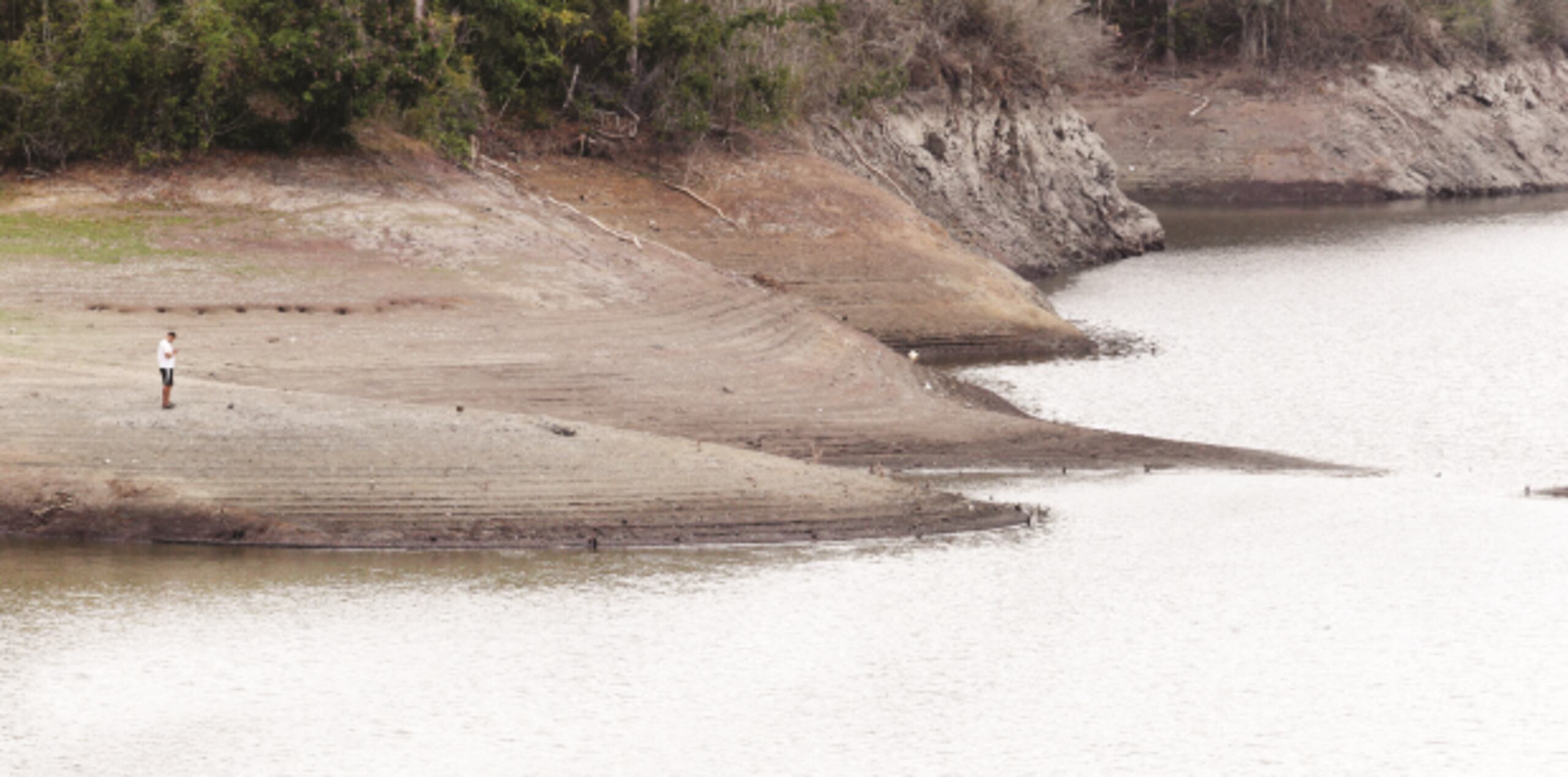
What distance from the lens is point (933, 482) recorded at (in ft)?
94.5

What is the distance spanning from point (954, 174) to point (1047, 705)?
4219 cm

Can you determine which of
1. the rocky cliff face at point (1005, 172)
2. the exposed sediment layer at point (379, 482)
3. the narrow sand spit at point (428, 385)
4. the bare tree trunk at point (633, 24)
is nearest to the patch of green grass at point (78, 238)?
the narrow sand spit at point (428, 385)

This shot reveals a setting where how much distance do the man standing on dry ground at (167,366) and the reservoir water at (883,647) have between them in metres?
2.86

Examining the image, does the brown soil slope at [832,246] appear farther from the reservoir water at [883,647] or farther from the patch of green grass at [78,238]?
the reservoir water at [883,647]

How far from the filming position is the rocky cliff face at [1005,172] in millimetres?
58375

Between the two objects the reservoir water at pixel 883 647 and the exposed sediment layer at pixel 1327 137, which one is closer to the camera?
the reservoir water at pixel 883 647

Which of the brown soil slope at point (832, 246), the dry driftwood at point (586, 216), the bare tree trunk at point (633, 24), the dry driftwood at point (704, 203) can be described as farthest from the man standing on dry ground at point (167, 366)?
the bare tree trunk at point (633, 24)

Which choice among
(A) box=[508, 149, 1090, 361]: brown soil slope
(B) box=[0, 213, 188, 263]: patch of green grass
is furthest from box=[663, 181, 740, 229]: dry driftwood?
(B) box=[0, 213, 188, 263]: patch of green grass

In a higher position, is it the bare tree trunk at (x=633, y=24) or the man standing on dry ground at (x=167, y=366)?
the bare tree trunk at (x=633, y=24)

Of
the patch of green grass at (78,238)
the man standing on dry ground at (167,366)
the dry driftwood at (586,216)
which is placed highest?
the dry driftwood at (586,216)

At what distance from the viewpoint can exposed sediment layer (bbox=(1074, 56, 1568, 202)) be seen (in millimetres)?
87125

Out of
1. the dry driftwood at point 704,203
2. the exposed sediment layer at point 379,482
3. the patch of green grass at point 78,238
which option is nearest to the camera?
the exposed sediment layer at point 379,482

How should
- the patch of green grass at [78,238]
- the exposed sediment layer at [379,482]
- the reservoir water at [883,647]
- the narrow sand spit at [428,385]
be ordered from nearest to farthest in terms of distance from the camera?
the reservoir water at [883,647]
the exposed sediment layer at [379,482]
the narrow sand spit at [428,385]
the patch of green grass at [78,238]

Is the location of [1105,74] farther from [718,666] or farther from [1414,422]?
[718,666]
